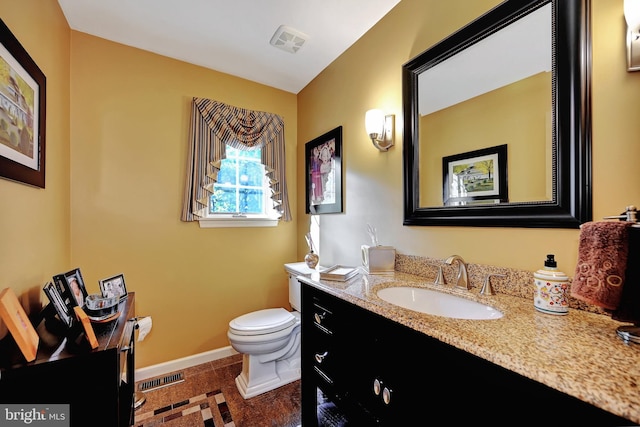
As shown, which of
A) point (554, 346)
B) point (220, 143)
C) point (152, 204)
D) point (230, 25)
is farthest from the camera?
point (220, 143)

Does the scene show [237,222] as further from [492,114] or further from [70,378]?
[492,114]

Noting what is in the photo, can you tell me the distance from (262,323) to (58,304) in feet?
3.77

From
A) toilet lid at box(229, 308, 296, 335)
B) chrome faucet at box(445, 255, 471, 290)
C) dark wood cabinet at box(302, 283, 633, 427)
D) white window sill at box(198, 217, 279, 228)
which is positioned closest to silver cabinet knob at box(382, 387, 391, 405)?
dark wood cabinet at box(302, 283, 633, 427)

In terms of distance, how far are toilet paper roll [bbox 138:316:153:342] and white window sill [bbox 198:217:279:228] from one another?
2.54 ft

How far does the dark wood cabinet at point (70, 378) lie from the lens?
0.81 meters

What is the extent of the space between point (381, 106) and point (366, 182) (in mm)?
504

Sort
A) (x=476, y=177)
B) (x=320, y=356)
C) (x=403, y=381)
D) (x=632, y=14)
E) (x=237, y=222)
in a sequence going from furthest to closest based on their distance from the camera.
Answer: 1. (x=237, y=222)
2. (x=320, y=356)
3. (x=476, y=177)
4. (x=403, y=381)
5. (x=632, y=14)

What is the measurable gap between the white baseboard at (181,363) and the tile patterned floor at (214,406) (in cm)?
9

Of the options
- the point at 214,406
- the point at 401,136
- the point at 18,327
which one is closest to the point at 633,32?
the point at 401,136

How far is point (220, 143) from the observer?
230 centimetres

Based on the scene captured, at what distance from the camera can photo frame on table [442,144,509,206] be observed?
116cm

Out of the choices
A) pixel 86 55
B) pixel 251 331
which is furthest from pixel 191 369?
pixel 86 55

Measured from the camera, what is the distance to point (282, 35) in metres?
1.88

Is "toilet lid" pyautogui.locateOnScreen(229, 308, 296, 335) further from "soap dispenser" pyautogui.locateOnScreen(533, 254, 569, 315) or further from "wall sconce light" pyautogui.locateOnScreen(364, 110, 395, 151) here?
"soap dispenser" pyautogui.locateOnScreen(533, 254, 569, 315)
